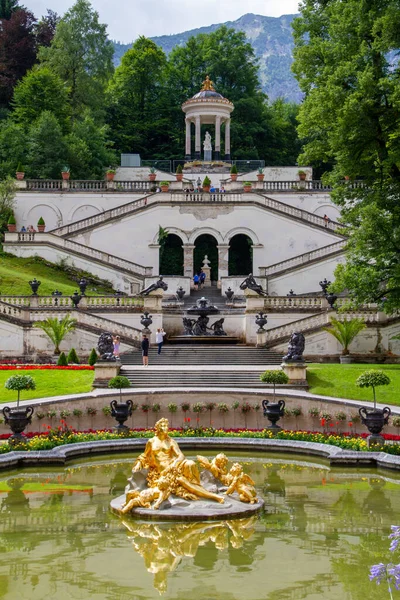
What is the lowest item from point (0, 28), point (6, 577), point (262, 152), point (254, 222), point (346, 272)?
point (6, 577)

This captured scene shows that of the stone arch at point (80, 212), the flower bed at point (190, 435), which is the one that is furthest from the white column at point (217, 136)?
the flower bed at point (190, 435)

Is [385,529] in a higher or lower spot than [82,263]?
lower

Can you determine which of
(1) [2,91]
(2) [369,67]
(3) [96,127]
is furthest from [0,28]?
(2) [369,67]

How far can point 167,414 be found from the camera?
2783 centimetres

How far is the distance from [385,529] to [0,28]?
6815cm

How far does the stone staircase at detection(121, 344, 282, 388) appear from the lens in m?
31.7

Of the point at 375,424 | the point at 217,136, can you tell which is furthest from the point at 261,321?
the point at 217,136

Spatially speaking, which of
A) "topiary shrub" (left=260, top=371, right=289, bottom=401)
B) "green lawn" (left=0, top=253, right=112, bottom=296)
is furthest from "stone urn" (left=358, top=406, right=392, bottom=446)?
"green lawn" (left=0, top=253, right=112, bottom=296)

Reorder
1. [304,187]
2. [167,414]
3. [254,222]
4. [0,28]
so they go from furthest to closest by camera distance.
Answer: [0,28] < [304,187] < [254,222] < [167,414]

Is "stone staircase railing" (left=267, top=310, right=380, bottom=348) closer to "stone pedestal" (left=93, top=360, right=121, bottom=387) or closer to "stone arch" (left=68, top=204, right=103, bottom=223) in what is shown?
"stone pedestal" (left=93, top=360, right=121, bottom=387)

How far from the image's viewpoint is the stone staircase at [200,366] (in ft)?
104

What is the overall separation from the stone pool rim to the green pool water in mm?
1015

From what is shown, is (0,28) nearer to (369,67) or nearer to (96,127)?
(96,127)

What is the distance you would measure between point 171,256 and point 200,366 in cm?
2176
